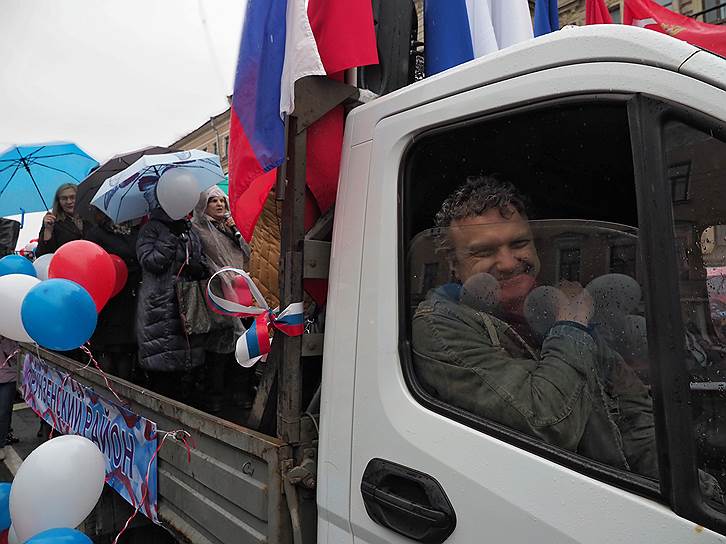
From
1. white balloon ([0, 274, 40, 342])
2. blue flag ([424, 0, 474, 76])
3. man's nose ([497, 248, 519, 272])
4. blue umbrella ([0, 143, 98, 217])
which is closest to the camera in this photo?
man's nose ([497, 248, 519, 272])

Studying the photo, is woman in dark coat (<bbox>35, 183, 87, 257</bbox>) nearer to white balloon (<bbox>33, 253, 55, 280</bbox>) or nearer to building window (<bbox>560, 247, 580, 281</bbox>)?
white balloon (<bbox>33, 253, 55, 280</bbox>)

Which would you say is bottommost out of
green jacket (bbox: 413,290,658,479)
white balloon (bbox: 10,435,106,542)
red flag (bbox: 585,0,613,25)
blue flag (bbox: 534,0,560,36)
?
white balloon (bbox: 10,435,106,542)

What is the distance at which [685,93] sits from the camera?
1.05m

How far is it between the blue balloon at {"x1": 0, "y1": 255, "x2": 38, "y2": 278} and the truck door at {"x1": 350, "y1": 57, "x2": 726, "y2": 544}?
12.7 feet

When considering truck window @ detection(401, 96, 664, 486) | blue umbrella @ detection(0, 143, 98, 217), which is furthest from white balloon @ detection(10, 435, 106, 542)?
blue umbrella @ detection(0, 143, 98, 217)

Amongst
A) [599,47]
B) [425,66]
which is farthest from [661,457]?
[425,66]

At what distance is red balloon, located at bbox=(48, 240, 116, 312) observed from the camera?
312 cm

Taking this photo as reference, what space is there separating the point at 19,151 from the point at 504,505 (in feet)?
18.3

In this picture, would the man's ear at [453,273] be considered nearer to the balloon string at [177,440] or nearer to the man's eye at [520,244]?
the man's eye at [520,244]

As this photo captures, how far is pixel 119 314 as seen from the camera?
3.88 metres

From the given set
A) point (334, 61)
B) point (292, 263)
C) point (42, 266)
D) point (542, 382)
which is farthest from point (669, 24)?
point (42, 266)

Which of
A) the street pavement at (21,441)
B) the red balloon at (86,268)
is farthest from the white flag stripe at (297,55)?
the street pavement at (21,441)

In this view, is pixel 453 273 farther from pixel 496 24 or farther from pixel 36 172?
pixel 36 172

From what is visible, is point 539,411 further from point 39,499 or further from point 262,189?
point 39,499
